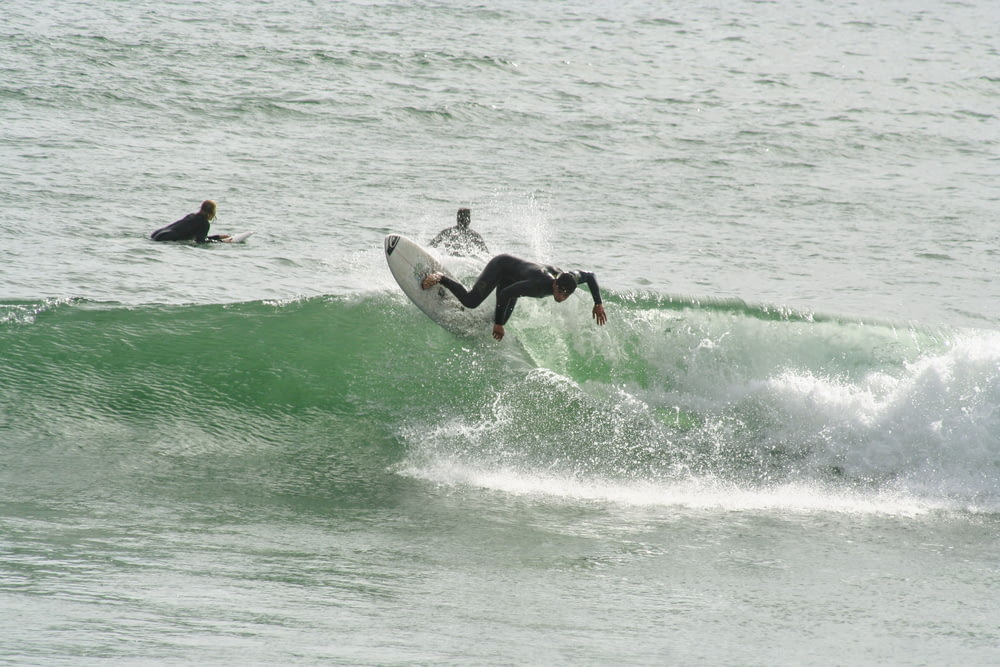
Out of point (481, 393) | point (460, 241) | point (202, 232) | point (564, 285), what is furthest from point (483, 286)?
point (202, 232)

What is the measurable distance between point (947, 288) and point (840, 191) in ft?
18.6

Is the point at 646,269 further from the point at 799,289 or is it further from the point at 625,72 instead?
the point at 625,72

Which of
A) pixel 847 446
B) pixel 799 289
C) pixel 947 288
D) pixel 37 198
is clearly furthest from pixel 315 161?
pixel 847 446

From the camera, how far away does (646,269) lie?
15.0m

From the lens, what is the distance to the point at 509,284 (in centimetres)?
923

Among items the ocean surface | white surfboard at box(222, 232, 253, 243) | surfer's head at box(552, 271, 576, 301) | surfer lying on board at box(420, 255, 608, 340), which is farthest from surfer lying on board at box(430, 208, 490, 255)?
white surfboard at box(222, 232, 253, 243)

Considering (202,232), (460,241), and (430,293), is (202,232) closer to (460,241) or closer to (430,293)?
(460,241)

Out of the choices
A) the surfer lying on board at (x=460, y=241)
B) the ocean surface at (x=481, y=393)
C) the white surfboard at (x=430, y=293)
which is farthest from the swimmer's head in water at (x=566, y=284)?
the surfer lying on board at (x=460, y=241)

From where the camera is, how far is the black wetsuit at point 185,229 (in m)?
14.6

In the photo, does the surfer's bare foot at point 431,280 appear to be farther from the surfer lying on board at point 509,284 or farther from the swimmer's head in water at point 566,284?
the swimmer's head in water at point 566,284

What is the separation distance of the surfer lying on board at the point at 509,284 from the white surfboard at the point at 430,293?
260 mm

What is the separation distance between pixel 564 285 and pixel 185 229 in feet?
26.2

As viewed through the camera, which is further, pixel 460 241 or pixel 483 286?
pixel 460 241

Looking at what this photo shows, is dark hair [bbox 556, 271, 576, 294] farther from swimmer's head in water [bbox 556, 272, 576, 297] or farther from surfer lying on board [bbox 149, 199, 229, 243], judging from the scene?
surfer lying on board [bbox 149, 199, 229, 243]
